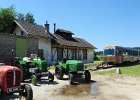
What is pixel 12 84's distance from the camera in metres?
12.7

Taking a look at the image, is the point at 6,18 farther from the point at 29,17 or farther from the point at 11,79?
the point at 11,79

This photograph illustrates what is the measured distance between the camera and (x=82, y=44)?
5391 cm

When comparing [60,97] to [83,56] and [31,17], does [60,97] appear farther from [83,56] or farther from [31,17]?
[31,17]

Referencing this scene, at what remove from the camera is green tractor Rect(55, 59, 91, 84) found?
856 inches

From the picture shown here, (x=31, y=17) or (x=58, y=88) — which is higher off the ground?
(x=31, y=17)

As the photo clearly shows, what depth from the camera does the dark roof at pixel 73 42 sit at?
47.0 meters

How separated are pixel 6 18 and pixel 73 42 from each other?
19.4 metres

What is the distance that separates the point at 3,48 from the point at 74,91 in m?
15.3

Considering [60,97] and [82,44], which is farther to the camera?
[82,44]

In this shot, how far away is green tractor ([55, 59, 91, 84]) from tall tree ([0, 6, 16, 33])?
39.8m

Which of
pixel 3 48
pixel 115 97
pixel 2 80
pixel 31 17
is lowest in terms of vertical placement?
pixel 115 97

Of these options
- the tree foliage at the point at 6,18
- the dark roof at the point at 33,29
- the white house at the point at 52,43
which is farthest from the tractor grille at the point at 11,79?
the tree foliage at the point at 6,18

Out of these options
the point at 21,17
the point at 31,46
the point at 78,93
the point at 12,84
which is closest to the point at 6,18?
the point at 21,17

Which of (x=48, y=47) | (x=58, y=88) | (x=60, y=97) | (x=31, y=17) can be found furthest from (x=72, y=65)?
(x=31, y=17)
